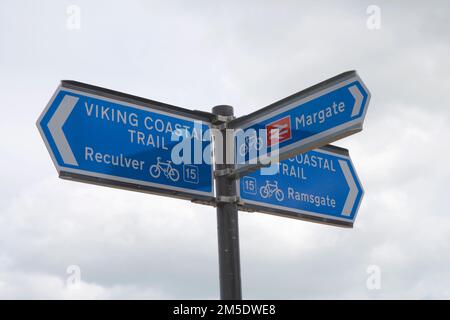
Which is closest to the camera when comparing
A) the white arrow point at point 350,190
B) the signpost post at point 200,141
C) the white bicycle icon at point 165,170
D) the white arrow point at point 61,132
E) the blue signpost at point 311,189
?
the white arrow point at point 61,132

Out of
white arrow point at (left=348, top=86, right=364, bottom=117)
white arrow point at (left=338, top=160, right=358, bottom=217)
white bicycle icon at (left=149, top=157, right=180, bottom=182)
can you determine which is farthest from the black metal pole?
white arrow point at (left=338, top=160, right=358, bottom=217)

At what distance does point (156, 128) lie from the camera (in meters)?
5.73

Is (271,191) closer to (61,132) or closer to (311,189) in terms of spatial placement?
(311,189)

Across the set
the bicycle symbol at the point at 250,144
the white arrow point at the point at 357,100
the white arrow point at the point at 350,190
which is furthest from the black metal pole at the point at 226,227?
the white arrow point at the point at 350,190

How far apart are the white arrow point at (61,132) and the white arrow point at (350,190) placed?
7.40 feet

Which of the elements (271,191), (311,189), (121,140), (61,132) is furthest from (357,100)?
(61,132)

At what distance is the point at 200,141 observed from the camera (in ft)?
19.1

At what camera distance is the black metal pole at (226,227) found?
5461 mm

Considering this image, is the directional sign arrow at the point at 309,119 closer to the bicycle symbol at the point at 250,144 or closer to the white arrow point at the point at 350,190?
the bicycle symbol at the point at 250,144

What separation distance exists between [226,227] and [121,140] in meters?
0.88

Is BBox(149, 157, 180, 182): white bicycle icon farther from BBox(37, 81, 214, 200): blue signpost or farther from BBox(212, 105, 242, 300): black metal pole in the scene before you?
BBox(212, 105, 242, 300): black metal pole

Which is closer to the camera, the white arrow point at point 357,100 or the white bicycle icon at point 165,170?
the white arrow point at point 357,100
